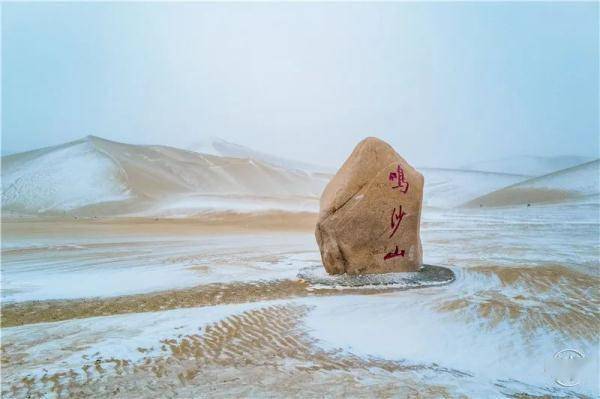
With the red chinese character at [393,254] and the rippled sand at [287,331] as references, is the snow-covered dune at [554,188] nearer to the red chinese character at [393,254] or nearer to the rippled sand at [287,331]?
the rippled sand at [287,331]

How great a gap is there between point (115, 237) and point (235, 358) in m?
20.7

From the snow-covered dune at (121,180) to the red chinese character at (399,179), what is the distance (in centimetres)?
3513

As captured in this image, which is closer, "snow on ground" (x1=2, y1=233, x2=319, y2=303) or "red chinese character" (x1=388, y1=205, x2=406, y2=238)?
"snow on ground" (x1=2, y1=233, x2=319, y2=303)

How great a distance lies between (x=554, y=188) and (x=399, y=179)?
50.7 m

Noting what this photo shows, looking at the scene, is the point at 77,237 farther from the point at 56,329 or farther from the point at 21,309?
the point at 56,329

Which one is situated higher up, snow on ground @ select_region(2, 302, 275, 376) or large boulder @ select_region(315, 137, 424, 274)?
large boulder @ select_region(315, 137, 424, 274)

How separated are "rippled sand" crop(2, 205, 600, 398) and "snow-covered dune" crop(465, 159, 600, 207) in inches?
1530

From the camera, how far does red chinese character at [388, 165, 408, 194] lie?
41.6 feet

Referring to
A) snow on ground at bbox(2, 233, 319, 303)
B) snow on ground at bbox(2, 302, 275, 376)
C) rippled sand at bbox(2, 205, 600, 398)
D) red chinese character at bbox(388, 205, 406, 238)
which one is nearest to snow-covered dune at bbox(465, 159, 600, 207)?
snow on ground at bbox(2, 233, 319, 303)

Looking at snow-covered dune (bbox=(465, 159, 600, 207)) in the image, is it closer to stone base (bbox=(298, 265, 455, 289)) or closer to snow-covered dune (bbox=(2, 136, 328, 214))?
snow-covered dune (bbox=(2, 136, 328, 214))

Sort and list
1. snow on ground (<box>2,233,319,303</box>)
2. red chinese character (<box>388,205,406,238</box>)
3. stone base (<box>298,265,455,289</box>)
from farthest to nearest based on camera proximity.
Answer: red chinese character (<box>388,205,406,238</box>) < snow on ground (<box>2,233,319,303</box>) < stone base (<box>298,265,455,289</box>)

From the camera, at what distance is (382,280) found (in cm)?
1235

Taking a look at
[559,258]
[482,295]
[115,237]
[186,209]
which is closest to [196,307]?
[482,295]

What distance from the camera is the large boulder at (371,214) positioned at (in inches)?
492
